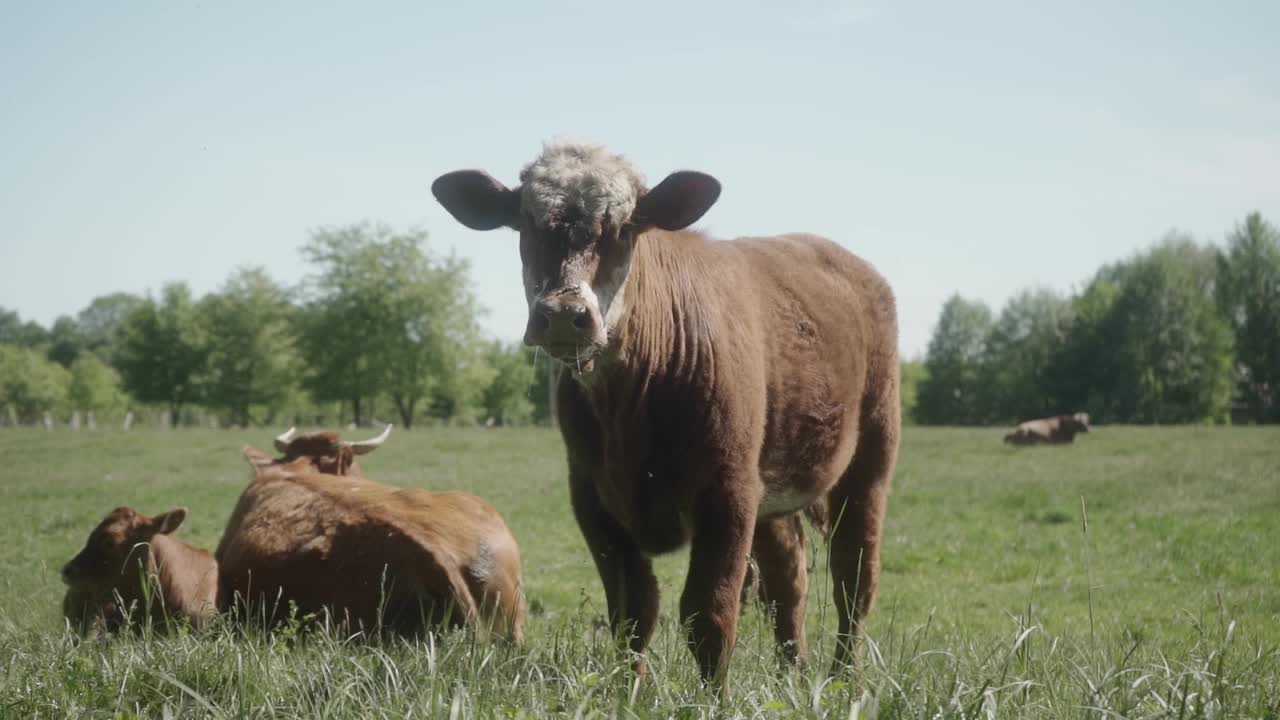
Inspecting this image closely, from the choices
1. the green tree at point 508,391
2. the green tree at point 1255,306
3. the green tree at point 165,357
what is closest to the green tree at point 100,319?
the green tree at point 165,357

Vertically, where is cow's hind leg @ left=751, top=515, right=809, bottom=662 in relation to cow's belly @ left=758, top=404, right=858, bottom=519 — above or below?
below

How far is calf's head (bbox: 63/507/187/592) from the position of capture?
22.1 ft

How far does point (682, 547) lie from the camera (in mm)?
4906

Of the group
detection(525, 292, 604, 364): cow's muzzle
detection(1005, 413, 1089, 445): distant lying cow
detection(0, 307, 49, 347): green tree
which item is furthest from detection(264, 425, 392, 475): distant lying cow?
detection(0, 307, 49, 347): green tree

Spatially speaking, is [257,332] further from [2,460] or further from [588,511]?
[588,511]

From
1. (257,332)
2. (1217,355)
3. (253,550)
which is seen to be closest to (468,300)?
(257,332)

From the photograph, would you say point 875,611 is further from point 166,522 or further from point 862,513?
point 166,522

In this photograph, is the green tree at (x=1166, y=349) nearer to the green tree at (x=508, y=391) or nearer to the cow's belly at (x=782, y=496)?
the green tree at (x=508, y=391)

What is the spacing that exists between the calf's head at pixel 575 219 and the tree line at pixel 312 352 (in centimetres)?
6595

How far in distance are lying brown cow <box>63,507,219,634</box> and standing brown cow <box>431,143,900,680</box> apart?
311 centimetres

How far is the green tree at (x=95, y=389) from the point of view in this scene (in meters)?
89.7

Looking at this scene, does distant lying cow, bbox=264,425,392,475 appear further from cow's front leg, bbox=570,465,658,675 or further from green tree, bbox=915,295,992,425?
green tree, bbox=915,295,992,425

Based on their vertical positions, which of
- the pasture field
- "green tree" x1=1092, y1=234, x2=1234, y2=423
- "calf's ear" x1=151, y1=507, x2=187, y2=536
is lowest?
the pasture field

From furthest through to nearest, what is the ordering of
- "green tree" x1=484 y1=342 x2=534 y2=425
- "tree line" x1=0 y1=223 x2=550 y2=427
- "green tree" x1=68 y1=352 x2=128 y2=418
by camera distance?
"green tree" x1=484 y1=342 x2=534 y2=425
"green tree" x1=68 y1=352 x2=128 y2=418
"tree line" x1=0 y1=223 x2=550 y2=427
